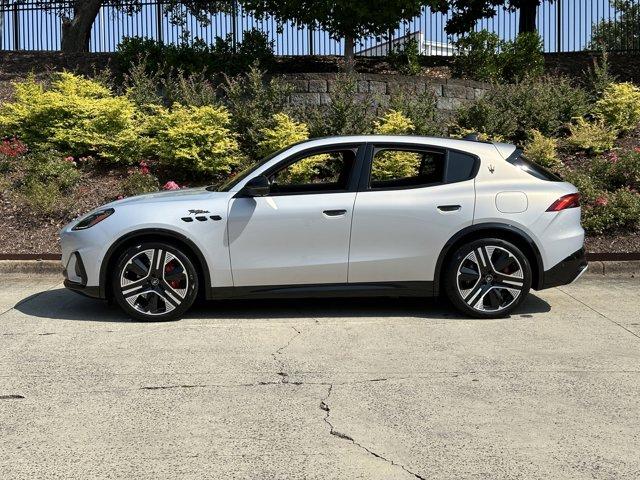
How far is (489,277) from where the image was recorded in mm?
7328

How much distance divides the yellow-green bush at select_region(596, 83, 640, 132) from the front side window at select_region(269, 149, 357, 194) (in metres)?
5.50

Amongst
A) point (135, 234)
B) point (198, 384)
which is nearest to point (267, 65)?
point (135, 234)

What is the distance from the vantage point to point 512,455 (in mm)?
4223

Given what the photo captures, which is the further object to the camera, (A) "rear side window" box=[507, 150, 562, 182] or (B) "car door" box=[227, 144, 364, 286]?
(A) "rear side window" box=[507, 150, 562, 182]

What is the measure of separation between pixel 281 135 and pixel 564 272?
6399mm

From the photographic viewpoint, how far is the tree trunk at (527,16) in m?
19.6

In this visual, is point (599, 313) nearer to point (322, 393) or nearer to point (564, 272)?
point (564, 272)

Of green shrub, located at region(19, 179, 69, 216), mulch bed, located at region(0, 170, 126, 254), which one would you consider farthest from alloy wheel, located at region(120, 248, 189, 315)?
green shrub, located at region(19, 179, 69, 216)

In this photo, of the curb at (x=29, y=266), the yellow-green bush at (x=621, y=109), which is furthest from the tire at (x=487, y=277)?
the yellow-green bush at (x=621, y=109)

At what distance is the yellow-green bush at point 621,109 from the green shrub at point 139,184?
7827 millimetres

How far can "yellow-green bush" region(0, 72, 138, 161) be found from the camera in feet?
43.0

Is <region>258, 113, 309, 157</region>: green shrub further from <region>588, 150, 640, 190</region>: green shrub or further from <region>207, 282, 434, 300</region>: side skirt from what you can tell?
<region>207, 282, 434, 300</region>: side skirt

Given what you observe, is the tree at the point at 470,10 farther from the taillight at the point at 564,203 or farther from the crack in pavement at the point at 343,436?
the crack in pavement at the point at 343,436

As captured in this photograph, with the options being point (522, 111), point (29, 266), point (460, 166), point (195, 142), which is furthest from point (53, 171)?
point (522, 111)
